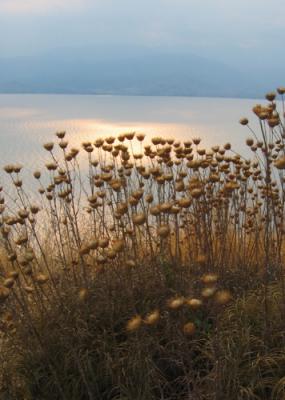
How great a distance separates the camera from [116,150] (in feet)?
11.4

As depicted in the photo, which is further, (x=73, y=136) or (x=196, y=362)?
(x=73, y=136)

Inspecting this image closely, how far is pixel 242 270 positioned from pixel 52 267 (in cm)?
173

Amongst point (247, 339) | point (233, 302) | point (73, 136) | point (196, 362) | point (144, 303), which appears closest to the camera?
point (247, 339)

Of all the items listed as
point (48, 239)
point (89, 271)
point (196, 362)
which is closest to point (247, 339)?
point (196, 362)

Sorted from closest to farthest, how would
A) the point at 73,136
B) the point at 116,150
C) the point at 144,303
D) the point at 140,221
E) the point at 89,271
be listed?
the point at 140,221 < the point at 144,303 < the point at 116,150 < the point at 89,271 < the point at 73,136

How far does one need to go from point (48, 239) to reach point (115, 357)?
3235 mm

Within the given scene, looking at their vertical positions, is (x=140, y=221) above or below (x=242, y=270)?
above

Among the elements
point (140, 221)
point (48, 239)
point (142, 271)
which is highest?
point (140, 221)

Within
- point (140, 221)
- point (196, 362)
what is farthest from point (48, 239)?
point (140, 221)

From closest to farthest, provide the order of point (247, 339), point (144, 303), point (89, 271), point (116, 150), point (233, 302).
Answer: point (247, 339) → point (144, 303) → point (233, 302) → point (116, 150) → point (89, 271)

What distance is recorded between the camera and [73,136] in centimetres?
1947

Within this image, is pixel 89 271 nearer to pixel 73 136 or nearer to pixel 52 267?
pixel 52 267

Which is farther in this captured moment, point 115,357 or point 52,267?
point 52,267

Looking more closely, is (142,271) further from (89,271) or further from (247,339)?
(247,339)
